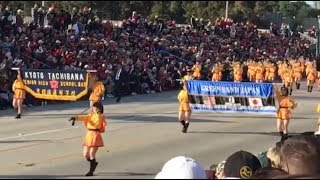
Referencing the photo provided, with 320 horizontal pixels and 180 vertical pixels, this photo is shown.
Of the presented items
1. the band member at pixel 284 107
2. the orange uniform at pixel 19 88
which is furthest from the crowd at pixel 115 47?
the band member at pixel 284 107

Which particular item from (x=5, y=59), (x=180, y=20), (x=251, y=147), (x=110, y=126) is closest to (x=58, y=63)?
(x=5, y=59)

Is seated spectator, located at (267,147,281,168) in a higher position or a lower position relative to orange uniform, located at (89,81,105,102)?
higher

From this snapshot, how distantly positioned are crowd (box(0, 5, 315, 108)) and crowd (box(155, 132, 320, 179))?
19942 millimetres

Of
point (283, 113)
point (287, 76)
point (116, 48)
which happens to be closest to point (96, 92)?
point (283, 113)

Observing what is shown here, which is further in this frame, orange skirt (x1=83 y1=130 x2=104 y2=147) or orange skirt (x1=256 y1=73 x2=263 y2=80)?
orange skirt (x1=256 y1=73 x2=263 y2=80)

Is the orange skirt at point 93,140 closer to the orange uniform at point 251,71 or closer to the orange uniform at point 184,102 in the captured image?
the orange uniform at point 184,102

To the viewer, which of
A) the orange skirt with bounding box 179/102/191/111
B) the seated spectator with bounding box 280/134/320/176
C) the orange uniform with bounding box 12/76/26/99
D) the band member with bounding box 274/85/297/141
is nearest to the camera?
the seated spectator with bounding box 280/134/320/176

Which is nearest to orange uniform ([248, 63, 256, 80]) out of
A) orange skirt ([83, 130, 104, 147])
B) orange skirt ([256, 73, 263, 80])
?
orange skirt ([256, 73, 263, 80])

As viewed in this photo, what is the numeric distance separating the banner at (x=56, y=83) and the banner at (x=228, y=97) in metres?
3.50

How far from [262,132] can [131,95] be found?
1236 cm

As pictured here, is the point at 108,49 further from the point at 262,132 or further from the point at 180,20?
the point at 180,20

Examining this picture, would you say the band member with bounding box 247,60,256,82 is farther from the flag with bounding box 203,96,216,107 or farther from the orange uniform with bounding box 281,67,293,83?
the flag with bounding box 203,96,216,107

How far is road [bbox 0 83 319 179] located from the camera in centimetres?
1378

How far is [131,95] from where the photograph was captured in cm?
3152
